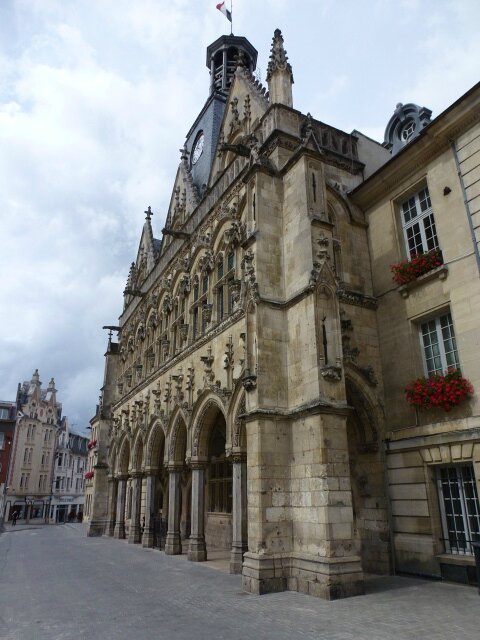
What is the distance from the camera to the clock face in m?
23.9

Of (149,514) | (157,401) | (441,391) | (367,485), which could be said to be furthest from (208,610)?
(157,401)

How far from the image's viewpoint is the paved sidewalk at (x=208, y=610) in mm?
6375

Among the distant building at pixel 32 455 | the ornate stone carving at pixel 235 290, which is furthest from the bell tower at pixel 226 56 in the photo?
the distant building at pixel 32 455

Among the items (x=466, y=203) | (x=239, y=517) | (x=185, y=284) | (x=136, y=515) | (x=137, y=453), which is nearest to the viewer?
(x=466, y=203)

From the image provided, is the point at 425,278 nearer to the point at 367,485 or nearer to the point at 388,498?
the point at 367,485

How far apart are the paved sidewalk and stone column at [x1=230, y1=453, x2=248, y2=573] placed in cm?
50

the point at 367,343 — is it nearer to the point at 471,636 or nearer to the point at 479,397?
the point at 479,397

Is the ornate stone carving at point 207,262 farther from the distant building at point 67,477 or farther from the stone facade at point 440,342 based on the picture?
the distant building at point 67,477

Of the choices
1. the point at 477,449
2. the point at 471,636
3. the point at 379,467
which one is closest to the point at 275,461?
the point at 379,467

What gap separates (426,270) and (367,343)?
2.29 metres

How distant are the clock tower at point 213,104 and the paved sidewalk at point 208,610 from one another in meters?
15.6

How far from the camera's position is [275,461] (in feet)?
32.4

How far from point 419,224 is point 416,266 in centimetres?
132

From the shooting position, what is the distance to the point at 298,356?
10.4 metres
